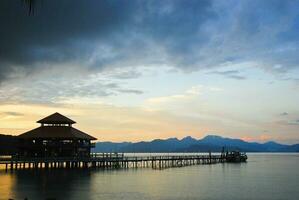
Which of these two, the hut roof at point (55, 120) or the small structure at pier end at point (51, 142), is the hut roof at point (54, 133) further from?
the hut roof at point (55, 120)

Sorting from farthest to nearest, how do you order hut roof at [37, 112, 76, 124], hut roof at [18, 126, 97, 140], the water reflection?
hut roof at [37, 112, 76, 124]
hut roof at [18, 126, 97, 140]
the water reflection

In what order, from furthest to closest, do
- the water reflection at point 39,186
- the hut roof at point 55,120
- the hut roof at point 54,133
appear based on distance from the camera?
1. the hut roof at point 55,120
2. the hut roof at point 54,133
3. the water reflection at point 39,186

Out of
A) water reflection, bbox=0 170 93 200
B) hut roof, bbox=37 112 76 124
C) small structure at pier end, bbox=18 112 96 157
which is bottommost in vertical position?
water reflection, bbox=0 170 93 200

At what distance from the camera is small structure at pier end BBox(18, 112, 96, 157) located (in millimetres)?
70375

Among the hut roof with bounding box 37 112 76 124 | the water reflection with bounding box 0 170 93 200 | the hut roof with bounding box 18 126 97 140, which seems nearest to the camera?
the water reflection with bounding box 0 170 93 200

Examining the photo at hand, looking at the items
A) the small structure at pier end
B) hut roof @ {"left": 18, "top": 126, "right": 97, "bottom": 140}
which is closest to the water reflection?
the small structure at pier end

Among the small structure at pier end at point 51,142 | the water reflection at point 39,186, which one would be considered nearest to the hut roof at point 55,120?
the small structure at pier end at point 51,142

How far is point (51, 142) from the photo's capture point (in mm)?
70375

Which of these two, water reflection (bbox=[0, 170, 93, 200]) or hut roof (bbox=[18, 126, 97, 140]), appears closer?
water reflection (bbox=[0, 170, 93, 200])

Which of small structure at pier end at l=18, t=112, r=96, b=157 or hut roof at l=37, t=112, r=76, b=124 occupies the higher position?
hut roof at l=37, t=112, r=76, b=124

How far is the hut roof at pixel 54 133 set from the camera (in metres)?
70.1

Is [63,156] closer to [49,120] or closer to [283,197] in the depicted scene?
[49,120]

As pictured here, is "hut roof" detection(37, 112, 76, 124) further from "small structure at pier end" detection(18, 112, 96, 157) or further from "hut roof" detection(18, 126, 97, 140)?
"hut roof" detection(18, 126, 97, 140)

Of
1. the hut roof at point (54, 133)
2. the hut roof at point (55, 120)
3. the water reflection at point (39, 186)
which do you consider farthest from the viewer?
the hut roof at point (55, 120)
